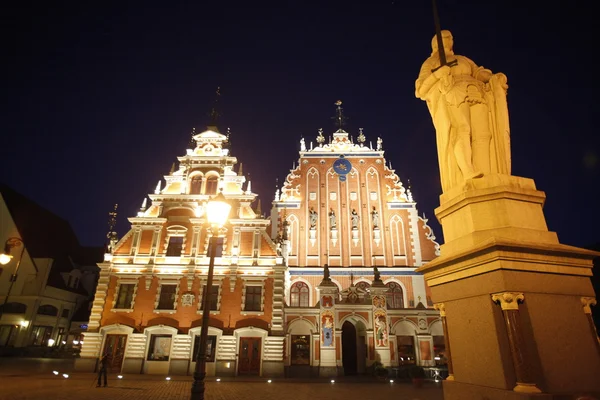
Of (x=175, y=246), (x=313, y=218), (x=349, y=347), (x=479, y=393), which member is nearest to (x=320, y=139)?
(x=313, y=218)

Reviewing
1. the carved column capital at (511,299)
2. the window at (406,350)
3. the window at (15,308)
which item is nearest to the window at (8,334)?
the window at (15,308)

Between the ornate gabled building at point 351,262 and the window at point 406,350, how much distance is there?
0.06m

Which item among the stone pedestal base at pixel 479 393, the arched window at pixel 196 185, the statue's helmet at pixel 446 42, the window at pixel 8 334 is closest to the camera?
the stone pedestal base at pixel 479 393

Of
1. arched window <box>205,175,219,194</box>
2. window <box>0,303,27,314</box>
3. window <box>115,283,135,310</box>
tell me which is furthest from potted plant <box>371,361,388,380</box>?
window <box>0,303,27,314</box>

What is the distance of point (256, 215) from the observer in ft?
72.5

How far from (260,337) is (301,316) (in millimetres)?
2906

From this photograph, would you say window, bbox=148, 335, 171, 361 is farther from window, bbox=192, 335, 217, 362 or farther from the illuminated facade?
window, bbox=192, 335, 217, 362

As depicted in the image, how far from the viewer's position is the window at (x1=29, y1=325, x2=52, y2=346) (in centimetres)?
2838

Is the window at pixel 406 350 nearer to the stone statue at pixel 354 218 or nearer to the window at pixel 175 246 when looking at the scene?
the stone statue at pixel 354 218

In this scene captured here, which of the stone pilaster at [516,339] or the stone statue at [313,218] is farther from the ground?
the stone statue at [313,218]

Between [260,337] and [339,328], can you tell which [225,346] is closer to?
[260,337]

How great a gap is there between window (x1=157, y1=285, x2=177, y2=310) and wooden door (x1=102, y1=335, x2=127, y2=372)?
256cm

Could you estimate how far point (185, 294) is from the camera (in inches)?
797

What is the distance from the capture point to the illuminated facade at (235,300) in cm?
1934
